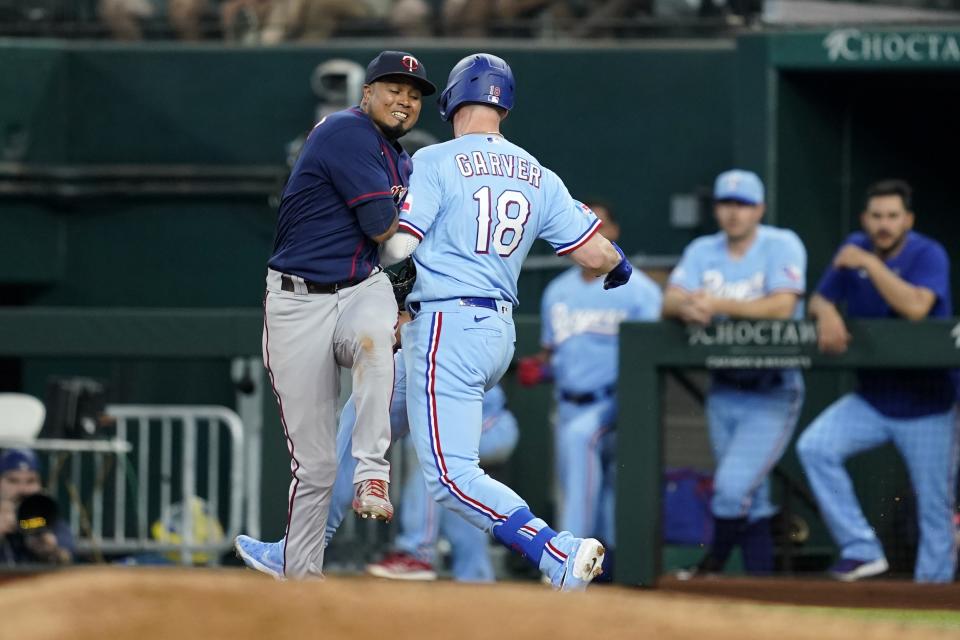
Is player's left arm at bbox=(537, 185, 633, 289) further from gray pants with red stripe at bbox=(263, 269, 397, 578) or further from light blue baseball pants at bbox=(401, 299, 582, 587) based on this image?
gray pants with red stripe at bbox=(263, 269, 397, 578)

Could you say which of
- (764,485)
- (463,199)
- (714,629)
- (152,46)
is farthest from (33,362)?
(714,629)

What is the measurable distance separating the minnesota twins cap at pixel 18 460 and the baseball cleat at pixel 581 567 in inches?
156

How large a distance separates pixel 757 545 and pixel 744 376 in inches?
30.5

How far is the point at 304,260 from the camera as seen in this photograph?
6.06 meters

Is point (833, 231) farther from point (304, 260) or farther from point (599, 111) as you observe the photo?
point (304, 260)

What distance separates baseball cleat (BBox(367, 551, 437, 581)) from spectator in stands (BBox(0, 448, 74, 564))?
1.54 metres

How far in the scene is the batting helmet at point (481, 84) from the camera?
6.19 metres

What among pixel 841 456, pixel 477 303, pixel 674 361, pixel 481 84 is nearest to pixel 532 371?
pixel 674 361

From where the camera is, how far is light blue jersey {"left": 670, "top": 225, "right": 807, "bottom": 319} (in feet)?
28.1

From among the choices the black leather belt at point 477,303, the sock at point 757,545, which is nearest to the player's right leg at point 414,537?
the sock at point 757,545

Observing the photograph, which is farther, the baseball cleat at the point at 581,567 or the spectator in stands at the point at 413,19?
the spectator in stands at the point at 413,19

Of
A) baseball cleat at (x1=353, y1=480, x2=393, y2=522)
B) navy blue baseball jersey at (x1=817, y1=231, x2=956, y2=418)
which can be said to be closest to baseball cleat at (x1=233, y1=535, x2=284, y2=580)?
baseball cleat at (x1=353, y1=480, x2=393, y2=522)

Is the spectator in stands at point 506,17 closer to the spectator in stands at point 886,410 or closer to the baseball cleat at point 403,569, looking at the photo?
the spectator in stands at point 886,410

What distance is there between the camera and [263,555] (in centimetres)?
630
